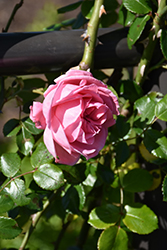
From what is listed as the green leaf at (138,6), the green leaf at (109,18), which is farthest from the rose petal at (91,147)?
the green leaf at (109,18)

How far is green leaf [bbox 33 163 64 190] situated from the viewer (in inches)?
22.2

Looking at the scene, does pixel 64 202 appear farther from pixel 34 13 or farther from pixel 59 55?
pixel 34 13

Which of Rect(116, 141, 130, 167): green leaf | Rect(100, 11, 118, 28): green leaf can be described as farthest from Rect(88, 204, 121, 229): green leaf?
Rect(100, 11, 118, 28): green leaf

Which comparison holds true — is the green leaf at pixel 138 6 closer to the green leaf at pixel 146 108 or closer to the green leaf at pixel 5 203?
the green leaf at pixel 146 108

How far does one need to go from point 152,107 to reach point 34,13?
3.06 meters

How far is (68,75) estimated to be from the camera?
0.47 metres

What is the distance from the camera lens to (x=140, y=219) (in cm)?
70

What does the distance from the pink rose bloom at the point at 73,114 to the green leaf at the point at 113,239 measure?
0.30m

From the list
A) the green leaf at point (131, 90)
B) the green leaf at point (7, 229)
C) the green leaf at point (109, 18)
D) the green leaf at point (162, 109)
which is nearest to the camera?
the green leaf at point (7, 229)

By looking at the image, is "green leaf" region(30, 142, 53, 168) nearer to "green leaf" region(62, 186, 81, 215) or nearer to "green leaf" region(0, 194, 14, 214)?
"green leaf" region(0, 194, 14, 214)

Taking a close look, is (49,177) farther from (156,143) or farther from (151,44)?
(151,44)

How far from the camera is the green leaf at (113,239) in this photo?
0.68m

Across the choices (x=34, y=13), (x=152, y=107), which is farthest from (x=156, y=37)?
(x=34, y=13)

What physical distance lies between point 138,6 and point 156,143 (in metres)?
0.33
